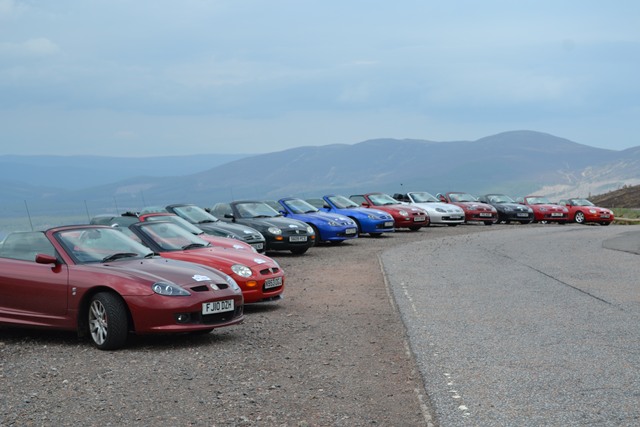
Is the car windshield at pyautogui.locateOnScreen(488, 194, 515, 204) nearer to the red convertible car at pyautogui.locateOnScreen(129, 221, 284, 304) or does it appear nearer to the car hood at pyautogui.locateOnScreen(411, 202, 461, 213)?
the car hood at pyautogui.locateOnScreen(411, 202, 461, 213)

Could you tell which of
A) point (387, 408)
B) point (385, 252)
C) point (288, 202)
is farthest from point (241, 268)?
point (288, 202)

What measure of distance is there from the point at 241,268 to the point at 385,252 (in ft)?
34.2

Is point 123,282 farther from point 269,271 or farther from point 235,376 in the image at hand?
point 269,271

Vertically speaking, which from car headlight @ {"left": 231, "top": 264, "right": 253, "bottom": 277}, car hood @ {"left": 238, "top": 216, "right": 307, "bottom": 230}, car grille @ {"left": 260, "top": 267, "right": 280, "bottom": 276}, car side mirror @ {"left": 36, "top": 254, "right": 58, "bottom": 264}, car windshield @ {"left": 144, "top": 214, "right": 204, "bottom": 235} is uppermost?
car windshield @ {"left": 144, "top": 214, "right": 204, "bottom": 235}

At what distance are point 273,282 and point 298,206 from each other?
1339 cm

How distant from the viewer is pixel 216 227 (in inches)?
694

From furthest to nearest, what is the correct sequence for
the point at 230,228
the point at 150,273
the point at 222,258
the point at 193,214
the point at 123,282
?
the point at 193,214 → the point at 230,228 → the point at 222,258 → the point at 150,273 → the point at 123,282

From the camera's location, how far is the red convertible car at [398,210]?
30248 mm

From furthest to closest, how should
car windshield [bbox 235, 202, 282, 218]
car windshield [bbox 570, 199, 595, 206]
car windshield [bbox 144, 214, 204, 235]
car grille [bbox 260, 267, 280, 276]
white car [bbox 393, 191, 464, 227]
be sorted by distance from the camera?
car windshield [bbox 570, 199, 595, 206]
white car [bbox 393, 191, 464, 227]
car windshield [bbox 235, 202, 282, 218]
car windshield [bbox 144, 214, 204, 235]
car grille [bbox 260, 267, 280, 276]

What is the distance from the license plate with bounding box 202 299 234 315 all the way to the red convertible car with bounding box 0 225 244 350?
0.01 m

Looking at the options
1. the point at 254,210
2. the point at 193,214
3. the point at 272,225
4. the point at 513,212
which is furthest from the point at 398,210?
the point at 193,214

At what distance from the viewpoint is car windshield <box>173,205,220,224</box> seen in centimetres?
1834

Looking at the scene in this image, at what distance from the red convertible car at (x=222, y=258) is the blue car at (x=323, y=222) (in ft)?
36.8

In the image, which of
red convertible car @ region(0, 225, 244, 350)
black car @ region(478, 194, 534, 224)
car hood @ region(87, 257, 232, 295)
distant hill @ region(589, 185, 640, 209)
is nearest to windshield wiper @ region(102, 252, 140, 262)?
red convertible car @ region(0, 225, 244, 350)
